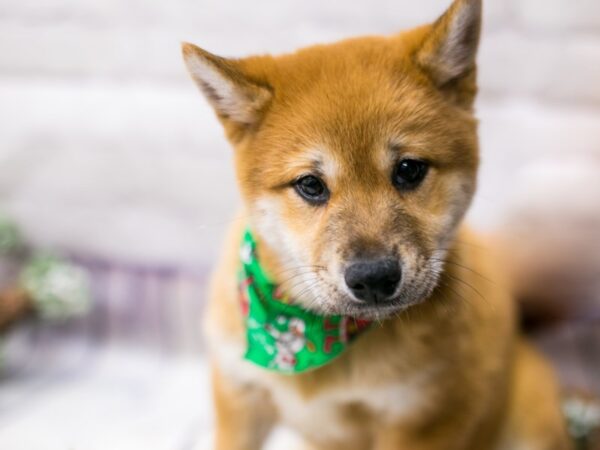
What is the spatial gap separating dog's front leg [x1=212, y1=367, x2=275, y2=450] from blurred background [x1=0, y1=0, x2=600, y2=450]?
1.13 ft

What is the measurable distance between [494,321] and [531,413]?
0.88ft

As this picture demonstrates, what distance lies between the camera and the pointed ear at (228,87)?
55.6 inches

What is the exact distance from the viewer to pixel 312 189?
57.8 inches

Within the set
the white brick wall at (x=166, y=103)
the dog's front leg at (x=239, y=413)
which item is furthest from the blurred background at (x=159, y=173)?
the dog's front leg at (x=239, y=413)

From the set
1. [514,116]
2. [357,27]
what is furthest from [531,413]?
[357,27]

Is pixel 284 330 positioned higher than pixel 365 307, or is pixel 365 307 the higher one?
pixel 365 307

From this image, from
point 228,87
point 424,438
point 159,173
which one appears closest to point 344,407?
point 424,438

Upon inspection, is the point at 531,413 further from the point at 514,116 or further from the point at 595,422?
the point at 514,116

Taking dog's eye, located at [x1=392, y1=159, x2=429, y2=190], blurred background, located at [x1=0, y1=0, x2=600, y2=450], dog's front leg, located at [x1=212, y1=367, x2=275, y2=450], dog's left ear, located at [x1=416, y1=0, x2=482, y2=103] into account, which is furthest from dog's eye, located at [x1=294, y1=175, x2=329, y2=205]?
blurred background, located at [x1=0, y1=0, x2=600, y2=450]

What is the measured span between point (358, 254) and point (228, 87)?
41cm

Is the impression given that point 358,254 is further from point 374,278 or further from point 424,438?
point 424,438

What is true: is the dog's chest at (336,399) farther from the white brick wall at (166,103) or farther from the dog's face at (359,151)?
the white brick wall at (166,103)

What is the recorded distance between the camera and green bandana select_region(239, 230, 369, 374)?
1.54 meters

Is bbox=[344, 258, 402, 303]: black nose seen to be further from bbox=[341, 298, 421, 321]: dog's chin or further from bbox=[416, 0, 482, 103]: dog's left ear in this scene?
bbox=[416, 0, 482, 103]: dog's left ear
